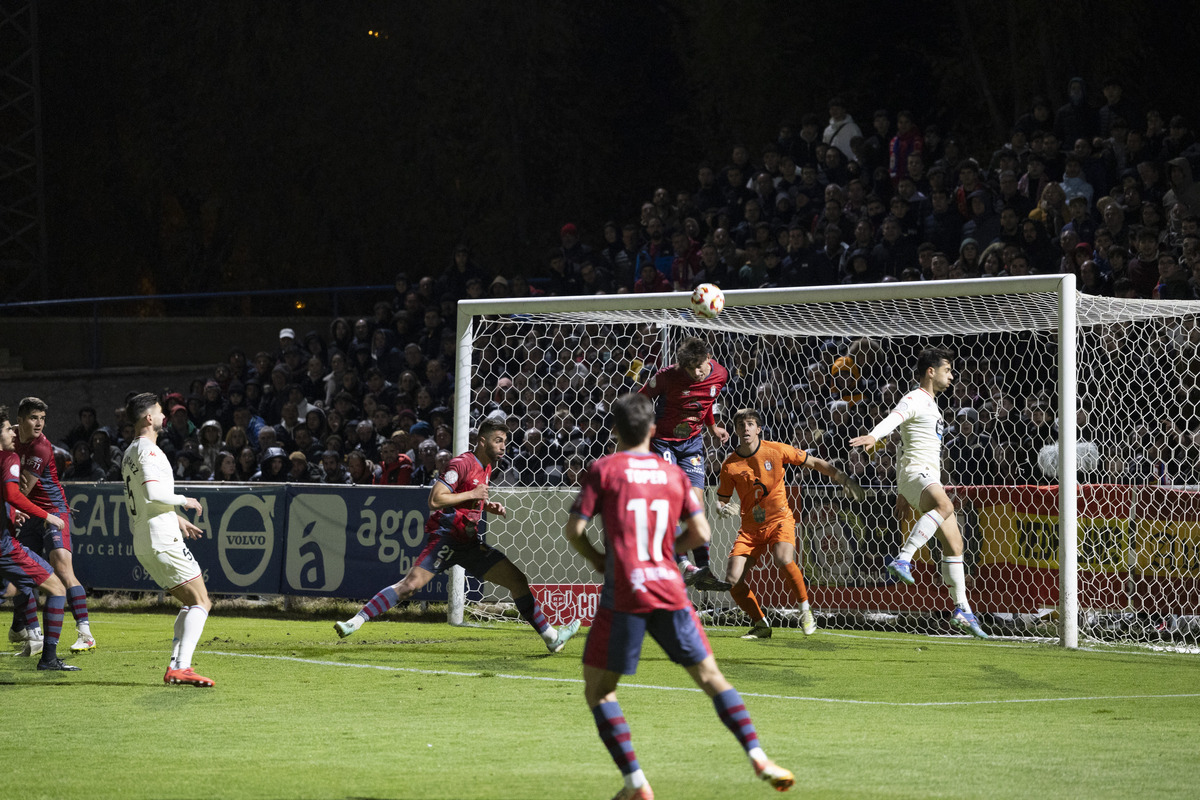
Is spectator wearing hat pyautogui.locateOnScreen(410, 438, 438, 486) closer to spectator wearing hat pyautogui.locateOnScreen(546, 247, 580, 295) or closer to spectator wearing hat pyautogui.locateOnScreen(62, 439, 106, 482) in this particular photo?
spectator wearing hat pyautogui.locateOnScreen(546, 247, 580, 295)

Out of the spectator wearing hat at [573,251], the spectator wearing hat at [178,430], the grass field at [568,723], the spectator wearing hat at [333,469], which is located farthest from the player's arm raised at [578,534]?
the spectator wearing hat at [178,430]

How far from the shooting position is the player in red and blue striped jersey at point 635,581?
604 centimetres

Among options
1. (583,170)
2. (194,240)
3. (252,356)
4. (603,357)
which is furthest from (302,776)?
(194,240)

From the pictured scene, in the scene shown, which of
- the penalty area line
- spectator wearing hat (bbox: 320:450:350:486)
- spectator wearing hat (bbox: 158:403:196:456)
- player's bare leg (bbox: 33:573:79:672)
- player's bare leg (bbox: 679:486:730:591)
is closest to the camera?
the penalty area line

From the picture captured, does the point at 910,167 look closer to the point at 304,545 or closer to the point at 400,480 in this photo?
the point at 400,480

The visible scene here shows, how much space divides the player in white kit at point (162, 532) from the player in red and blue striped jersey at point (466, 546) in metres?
1.56

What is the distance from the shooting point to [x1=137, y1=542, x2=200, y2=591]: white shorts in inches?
381

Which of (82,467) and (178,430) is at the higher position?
(178,430)

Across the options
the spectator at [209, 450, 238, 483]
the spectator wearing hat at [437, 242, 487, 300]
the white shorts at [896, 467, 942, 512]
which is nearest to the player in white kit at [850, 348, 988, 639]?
the white shorts at [896, 467, 942, 512]

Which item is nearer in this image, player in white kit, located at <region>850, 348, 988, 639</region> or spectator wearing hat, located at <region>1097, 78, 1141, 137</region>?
player in white kit, located at <region>850, 348, 988, 639</region>

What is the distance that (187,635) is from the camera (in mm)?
9766

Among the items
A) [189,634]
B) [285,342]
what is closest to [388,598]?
[189,634]

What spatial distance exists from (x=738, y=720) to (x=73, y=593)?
25.5 ft

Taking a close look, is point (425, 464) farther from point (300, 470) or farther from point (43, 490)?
point (43, 490)
